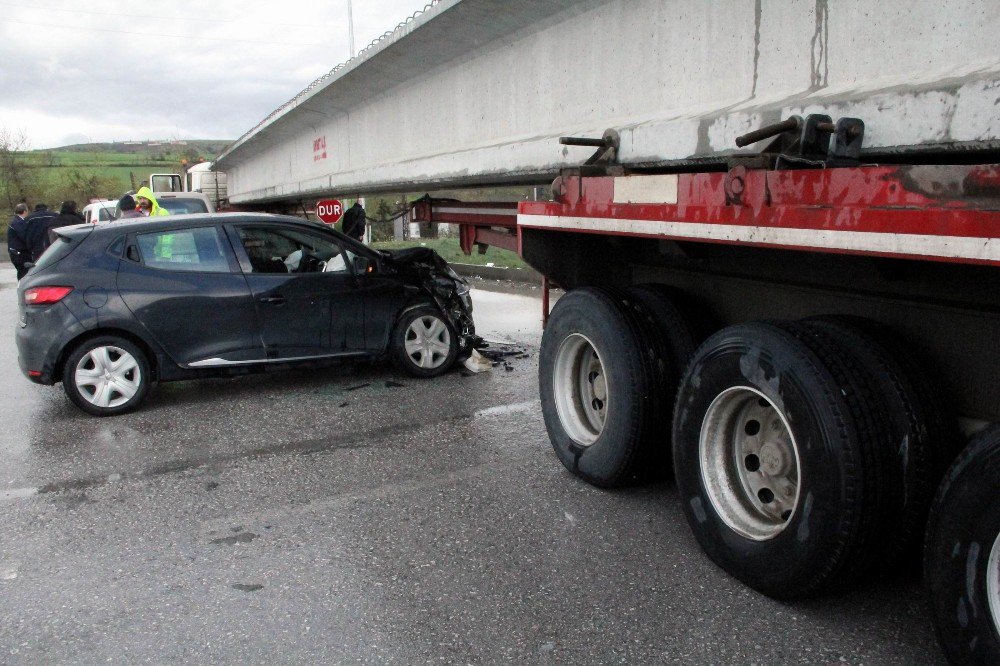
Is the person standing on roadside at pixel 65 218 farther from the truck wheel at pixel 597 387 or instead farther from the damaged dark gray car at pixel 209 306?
the truck wheel at pixel 597 387

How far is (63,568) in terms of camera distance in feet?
→ 12.2

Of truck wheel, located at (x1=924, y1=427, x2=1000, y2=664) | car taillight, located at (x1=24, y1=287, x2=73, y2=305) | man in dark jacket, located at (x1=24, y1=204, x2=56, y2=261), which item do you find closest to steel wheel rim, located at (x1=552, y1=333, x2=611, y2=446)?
truck wheel, located at (x1=924, y1=427, x2=1000, y2=664)

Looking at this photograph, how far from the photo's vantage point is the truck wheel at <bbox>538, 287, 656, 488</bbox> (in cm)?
412

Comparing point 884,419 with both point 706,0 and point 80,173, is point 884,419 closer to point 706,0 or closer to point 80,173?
point 706,0

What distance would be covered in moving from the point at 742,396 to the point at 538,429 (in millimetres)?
2514

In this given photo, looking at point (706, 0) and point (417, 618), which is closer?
point (417, 618)

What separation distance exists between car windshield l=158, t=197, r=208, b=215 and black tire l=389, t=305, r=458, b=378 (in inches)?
278

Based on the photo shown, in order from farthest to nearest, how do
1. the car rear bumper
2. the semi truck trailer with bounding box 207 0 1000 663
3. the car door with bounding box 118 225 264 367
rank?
the car door with bounding box 118 225 264 367
the car rear bumper
the semi truck trailer with bounding box 207 0 1000 663

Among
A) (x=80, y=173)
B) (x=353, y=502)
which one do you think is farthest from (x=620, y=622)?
(x=80, y=173)

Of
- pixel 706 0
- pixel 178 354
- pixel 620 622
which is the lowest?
pixel 620 622

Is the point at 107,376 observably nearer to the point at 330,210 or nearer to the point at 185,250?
the point at 185,250

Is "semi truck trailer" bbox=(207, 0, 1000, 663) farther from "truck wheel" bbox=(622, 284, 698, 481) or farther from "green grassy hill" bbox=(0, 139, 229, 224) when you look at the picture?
"green grassy hill" bbox=(0, 139, 229, 224)

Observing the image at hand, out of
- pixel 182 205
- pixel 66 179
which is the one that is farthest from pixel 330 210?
pixel 66 179

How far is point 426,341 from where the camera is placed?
7.34 metres
